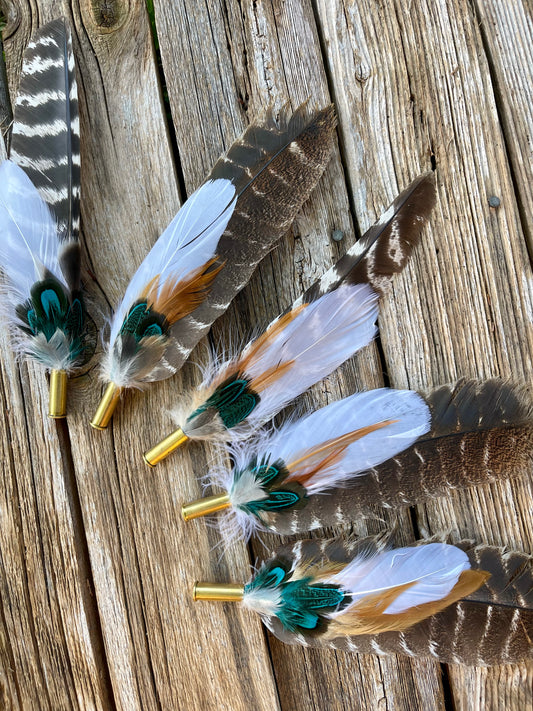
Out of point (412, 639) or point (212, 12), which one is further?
point (212, 12)

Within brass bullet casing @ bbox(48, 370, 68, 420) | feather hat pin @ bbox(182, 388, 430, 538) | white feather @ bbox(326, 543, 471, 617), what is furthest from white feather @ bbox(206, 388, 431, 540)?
brass bullet casing @ bbox(48, 370, 68, 420)

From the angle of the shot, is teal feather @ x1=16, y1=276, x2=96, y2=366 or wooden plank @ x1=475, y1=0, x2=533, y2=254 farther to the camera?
wooden plank @ x1=475, y1=0, x2=533, y2=254

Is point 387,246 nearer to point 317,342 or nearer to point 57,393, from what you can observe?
point 317,342

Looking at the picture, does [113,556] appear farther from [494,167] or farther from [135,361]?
[494,167]

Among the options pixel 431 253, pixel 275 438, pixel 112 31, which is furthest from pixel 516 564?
pixel 112 31

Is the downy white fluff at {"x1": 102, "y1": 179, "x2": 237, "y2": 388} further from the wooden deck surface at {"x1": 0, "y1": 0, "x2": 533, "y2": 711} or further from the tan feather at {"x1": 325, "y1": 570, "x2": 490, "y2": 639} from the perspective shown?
the tan feather at {"x1": 325, "y1": 570, "x2": 490, "y2": 639}

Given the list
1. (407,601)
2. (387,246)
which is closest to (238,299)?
(387,246)

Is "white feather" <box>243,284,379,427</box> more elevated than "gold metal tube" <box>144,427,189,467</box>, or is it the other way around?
"white feather" <box>243,284,379,427</box>
